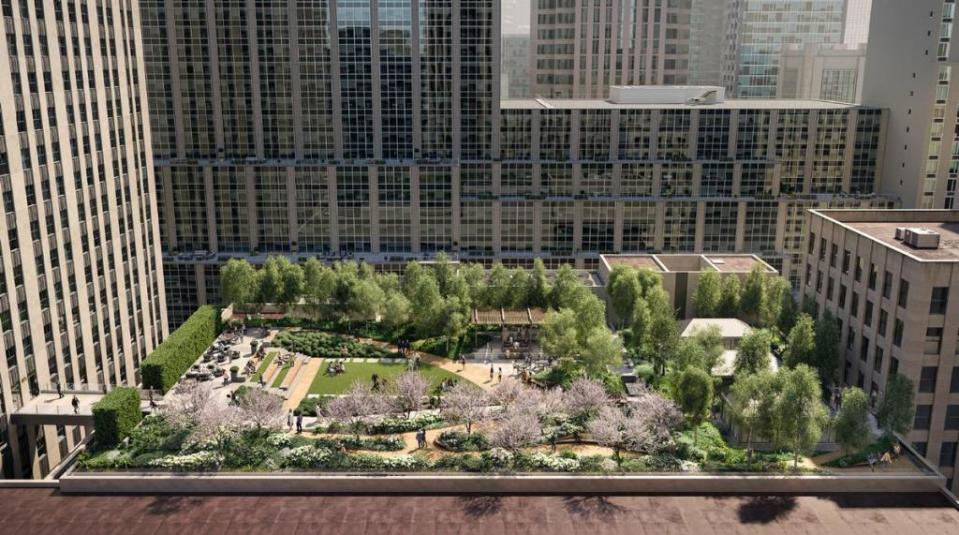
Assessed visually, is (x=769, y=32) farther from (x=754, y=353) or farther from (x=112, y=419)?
(x=112, y=419)

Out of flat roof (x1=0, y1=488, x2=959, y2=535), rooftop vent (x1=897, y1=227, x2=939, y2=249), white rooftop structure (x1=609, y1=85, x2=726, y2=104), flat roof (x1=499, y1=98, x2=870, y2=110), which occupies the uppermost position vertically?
white rooftop structure (x1=609, y1=85, x2=726, y2=104)

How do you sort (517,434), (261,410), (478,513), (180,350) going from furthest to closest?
(180,350), (261,410), (517,434), (478,513)

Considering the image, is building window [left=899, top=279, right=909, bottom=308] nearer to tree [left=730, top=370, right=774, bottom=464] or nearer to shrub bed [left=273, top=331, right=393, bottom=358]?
tree [left=730, top=370, right=774, bottom=464]

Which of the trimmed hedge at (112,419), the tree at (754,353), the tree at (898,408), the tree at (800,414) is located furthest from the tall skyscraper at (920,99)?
the trimmed hedge at (112,419)

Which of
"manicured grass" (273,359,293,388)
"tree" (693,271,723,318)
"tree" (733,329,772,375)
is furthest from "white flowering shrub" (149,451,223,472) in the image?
"tree" (693,271,723,318)

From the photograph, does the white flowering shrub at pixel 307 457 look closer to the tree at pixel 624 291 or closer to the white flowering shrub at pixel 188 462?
the white flowering shrub at pixel 188 462

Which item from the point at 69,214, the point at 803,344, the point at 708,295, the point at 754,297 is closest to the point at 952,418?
the point at 803,344
